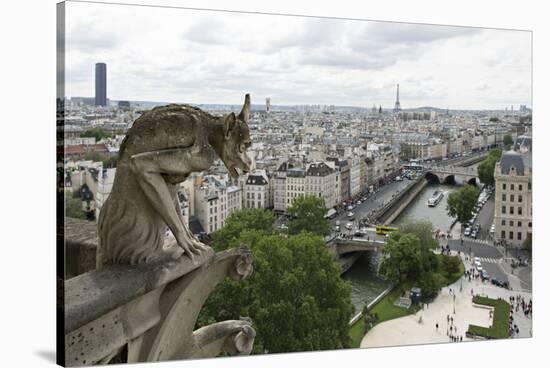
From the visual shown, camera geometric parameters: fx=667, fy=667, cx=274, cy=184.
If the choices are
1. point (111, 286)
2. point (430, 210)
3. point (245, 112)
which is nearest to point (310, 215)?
point (430, 210)

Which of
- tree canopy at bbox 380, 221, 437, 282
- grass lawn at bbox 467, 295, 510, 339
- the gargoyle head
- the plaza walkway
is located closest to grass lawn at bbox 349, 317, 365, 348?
the plaza walkway

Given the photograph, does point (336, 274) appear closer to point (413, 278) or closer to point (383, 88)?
point (413, 278)

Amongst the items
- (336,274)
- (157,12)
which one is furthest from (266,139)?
(157,12)

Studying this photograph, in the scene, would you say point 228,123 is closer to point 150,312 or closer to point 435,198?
point 150,312

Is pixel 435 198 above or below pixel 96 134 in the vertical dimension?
below

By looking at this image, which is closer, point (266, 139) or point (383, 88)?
point (383, 88)
